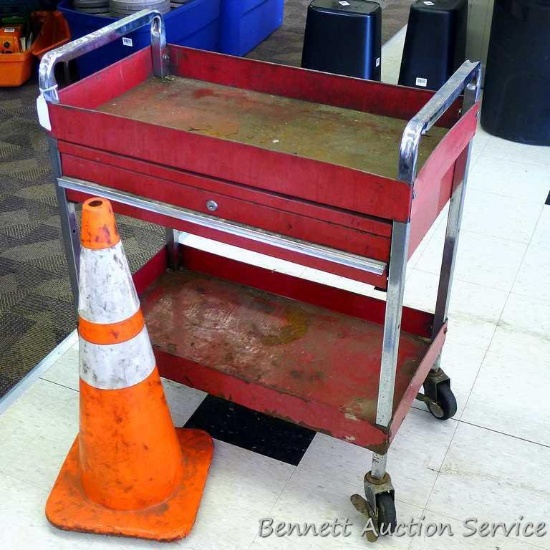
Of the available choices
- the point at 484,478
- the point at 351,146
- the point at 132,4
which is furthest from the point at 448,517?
the point at 132,4

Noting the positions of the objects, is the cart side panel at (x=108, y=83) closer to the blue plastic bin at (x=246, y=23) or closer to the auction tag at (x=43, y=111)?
the auction tag at (x=43, y=111)

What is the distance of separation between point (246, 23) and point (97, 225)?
3.50 meters

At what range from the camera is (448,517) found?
6.21ft

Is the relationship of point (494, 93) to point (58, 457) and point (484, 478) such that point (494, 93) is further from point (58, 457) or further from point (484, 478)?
point (58, 457)

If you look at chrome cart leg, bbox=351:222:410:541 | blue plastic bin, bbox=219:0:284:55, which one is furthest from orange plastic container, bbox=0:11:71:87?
chrome cart leg, bbox=351:222:410:541

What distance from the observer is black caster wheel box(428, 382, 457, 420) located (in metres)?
2.12

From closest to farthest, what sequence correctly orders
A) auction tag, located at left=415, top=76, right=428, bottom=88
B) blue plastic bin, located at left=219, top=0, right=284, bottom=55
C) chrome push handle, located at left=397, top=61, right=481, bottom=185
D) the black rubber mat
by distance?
chrome push handle, located at left=397, top=61, right=481, bottom=185, the black rubber mat, auction tag, located at left=415, top=76, right=428, bottom=88, blue plastic bin, located at left=219, top=0, right=284, bottom=55

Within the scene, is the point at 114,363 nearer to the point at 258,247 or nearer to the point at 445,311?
the point at 258,247

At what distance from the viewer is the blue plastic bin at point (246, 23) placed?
4566 millimetres

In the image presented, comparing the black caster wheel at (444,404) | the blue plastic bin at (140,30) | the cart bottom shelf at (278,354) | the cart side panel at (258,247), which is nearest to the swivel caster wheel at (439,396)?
the black caster wheel at (444,404)

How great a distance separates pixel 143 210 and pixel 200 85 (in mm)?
461

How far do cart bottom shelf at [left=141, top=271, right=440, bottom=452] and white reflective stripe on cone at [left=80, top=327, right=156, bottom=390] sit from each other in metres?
0.21

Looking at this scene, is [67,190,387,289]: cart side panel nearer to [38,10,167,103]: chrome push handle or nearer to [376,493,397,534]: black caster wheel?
[38,10,167,103]: chrome push handle

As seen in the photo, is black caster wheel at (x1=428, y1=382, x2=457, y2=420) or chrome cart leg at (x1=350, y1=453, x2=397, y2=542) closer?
chrome cart leg at (x1=350, y1=453, x2=397, y2=542)
